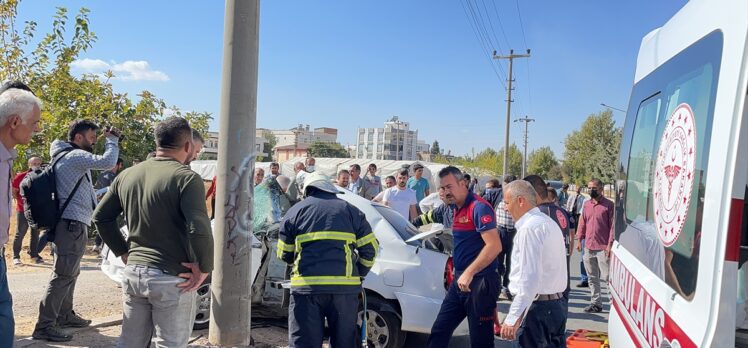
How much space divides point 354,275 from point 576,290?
693 centimetres

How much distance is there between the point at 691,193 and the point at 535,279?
1717mm

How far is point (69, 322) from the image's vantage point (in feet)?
16.9

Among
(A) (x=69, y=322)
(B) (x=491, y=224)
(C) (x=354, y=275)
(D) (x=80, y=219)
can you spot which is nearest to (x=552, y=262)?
(B) (x=491, y=224)

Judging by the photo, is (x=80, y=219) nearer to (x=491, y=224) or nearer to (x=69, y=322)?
(x=69, y=322)

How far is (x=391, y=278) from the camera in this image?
16.3 feet

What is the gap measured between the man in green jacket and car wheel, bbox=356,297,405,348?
2.09 m

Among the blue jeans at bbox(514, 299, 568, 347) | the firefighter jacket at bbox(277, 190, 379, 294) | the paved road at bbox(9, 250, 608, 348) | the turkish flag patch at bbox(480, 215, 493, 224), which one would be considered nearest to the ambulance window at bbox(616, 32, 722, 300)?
the blue jeans at bbox(514, 299, 568, 347)

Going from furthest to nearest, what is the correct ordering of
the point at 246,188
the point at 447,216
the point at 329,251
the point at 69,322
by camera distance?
the point at 447,216, the point at 69,322, the point at 246,188, the point at 329,251

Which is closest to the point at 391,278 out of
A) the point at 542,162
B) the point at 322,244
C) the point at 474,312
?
the point at 474,312

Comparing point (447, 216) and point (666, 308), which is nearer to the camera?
point (666, 308)

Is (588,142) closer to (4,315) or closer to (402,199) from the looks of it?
(402,199)

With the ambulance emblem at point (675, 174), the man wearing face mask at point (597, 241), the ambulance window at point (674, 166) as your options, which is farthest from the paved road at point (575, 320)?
the ambulance emblem at point (675, 174)

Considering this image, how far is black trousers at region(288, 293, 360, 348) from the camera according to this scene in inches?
147

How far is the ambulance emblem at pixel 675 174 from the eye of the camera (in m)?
2.17
